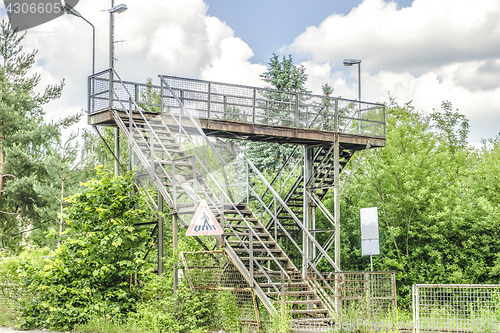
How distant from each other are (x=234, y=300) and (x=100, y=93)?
8209mm

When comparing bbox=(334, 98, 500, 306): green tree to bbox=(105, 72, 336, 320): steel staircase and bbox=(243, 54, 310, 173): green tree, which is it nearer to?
bbox=(105, 72, 336, 320): steel staircase

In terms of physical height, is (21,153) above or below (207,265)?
above

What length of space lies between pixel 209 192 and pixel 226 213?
777 millimetres

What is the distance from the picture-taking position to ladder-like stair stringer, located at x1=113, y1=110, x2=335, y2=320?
44.0ft

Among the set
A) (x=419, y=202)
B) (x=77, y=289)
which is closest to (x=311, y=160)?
(x=419, y=202)

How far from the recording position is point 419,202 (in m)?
22.9

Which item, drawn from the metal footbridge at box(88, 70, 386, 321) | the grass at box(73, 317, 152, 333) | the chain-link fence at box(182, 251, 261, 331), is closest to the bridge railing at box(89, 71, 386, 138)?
the metal footbridge at box(88, 70, 386, 321)

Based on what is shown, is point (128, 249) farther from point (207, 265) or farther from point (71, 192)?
point (71, 192)

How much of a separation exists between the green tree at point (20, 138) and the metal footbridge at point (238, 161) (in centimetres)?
1431

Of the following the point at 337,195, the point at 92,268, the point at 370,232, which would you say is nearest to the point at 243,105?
the point at 337,195

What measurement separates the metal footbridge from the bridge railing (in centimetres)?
4

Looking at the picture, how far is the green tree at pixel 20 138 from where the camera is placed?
3028 centimetres

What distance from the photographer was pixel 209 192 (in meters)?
15.4

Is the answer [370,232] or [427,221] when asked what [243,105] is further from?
[427,221]
